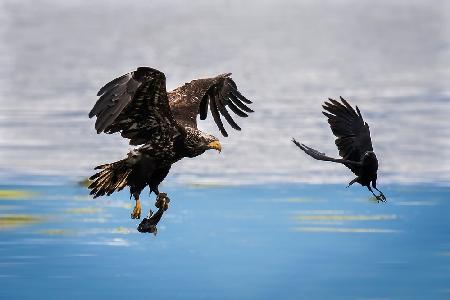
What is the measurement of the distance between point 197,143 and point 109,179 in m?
0.91

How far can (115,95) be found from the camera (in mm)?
11391

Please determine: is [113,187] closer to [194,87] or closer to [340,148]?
[194,87]

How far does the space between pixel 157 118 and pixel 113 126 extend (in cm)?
44

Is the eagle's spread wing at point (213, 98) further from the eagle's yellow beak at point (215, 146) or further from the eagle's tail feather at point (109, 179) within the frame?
the eagle's tail feather at point (109, 179)

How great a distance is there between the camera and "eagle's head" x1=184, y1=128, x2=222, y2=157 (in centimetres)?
1234

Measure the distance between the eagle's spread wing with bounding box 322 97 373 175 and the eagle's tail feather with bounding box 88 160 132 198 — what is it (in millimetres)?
2627

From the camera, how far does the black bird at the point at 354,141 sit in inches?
532

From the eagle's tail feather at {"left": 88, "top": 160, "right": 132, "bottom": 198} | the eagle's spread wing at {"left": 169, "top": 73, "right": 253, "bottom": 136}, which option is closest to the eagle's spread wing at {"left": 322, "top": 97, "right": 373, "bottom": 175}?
the eagle's spread wing at {"left": 169, "top": 73, "right": 253, "bottom": 136}

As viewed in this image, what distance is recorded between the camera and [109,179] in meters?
12.3

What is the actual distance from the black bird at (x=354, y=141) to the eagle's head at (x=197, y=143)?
1.63 metres

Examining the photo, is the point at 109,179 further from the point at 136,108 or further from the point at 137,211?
the point at 136,108

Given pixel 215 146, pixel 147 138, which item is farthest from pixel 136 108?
pixel 215 146

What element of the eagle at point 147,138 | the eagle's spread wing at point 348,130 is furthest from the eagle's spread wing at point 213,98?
the eagle's spread wing at point 348,130

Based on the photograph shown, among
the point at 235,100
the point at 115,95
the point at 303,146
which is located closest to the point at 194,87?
the point at 235,100
